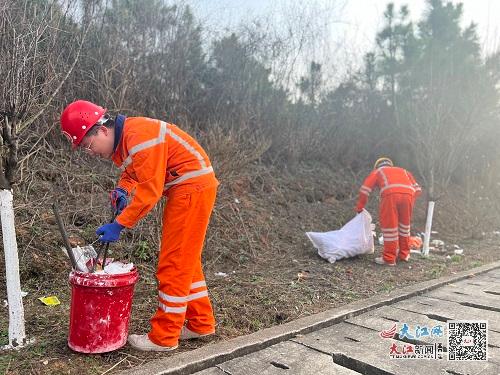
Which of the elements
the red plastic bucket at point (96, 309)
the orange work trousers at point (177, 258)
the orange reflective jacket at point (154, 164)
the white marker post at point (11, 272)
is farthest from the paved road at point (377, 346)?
the white marker post at point (11, 272)

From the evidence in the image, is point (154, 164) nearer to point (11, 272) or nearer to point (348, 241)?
point (11, 272)

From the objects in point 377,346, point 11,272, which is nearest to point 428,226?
point 377,346

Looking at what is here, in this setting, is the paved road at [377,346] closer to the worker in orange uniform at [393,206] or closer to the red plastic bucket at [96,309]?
the red plastic bucket at [96,309]

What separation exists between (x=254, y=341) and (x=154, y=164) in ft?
5.02

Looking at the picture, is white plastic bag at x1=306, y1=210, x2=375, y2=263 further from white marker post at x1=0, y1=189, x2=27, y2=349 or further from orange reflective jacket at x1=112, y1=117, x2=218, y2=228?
white marker post at x1=0, y1=189, x2=27, y2=349

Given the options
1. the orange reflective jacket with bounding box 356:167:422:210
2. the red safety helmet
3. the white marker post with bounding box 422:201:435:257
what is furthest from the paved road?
the white marker post with bounding box 422:201:435:257

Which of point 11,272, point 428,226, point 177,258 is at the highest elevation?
point 177,258

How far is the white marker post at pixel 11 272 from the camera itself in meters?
3.06

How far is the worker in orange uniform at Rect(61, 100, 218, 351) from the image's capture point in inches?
118

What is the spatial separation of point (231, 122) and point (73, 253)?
6.96 m

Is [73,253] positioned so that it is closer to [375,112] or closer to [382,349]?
[382,349]

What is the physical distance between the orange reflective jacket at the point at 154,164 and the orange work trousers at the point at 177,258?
123 millimetres

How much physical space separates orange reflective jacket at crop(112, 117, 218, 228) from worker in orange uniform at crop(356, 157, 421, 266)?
4097mm

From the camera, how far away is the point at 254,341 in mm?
3400
